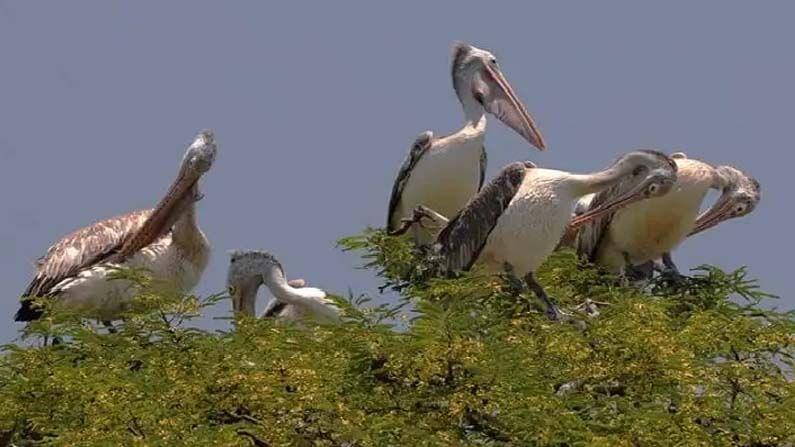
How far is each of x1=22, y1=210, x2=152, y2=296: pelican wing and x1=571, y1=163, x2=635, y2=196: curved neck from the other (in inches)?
139

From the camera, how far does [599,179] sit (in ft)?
48.5

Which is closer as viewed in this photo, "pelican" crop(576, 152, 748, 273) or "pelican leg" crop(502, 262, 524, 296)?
"pelican leg" crop(502, 262, 524, 296)

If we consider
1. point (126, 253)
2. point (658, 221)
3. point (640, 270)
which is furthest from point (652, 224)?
point (126, 253)

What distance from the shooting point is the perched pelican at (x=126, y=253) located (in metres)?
15.9

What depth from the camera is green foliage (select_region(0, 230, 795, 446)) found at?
34.9ft

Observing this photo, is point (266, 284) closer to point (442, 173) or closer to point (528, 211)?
point (442, 173)

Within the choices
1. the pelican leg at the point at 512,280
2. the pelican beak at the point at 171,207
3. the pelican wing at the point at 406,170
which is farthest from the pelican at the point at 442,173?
the pelican leg at the point at 512,280

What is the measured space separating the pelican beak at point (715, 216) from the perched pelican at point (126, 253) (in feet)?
12.8

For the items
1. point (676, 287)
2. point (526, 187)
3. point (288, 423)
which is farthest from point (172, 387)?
point (676, 287)

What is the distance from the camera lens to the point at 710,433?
1108 centimetres

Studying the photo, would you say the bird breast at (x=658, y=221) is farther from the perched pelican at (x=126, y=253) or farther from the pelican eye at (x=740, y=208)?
the perched pelican at (x=126, y=253)

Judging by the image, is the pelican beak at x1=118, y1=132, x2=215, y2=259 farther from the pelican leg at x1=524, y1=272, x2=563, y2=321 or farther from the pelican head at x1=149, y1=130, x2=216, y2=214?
the pelican leg at x1=524, y1=272, x2=563, y2=321

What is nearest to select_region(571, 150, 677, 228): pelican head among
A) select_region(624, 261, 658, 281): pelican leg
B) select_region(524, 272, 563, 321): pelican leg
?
select_region(524, 272, 563, 321): pelican leg

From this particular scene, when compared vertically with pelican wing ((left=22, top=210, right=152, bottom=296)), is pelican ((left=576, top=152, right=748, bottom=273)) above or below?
below
